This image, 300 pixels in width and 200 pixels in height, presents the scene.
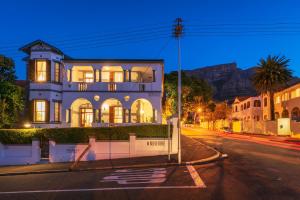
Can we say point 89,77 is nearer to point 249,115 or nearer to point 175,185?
point 175,185

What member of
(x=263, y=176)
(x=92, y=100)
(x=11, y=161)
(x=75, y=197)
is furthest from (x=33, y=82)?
(x=263, y=176)

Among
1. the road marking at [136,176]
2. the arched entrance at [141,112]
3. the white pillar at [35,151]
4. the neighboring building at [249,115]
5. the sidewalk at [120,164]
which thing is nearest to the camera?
the road marking at [136,176]

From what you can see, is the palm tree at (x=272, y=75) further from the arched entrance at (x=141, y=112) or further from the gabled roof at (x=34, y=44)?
the gabled roof at (x=34, y=44)

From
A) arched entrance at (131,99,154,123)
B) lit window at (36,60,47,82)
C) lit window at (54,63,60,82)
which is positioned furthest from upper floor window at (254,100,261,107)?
lit window at (36,60,47,82)

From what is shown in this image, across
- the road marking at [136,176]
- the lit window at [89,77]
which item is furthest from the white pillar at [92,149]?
the lit window at [89,77]

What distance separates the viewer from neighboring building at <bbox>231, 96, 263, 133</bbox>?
192 ft

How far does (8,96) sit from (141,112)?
13304mm

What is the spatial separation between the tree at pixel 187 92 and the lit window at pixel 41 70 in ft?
72.9

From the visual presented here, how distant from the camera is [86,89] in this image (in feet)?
98.2

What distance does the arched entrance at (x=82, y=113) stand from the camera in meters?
31.2

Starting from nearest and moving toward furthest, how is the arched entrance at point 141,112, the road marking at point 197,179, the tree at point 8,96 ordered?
1. the road marking at point 197,179
2. the tree at point 8,96
3. the arched entrance at point 141,112

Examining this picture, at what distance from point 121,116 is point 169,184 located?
65.6ft

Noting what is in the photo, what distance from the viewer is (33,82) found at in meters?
28.3

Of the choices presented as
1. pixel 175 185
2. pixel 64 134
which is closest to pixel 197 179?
pixel 175 185
